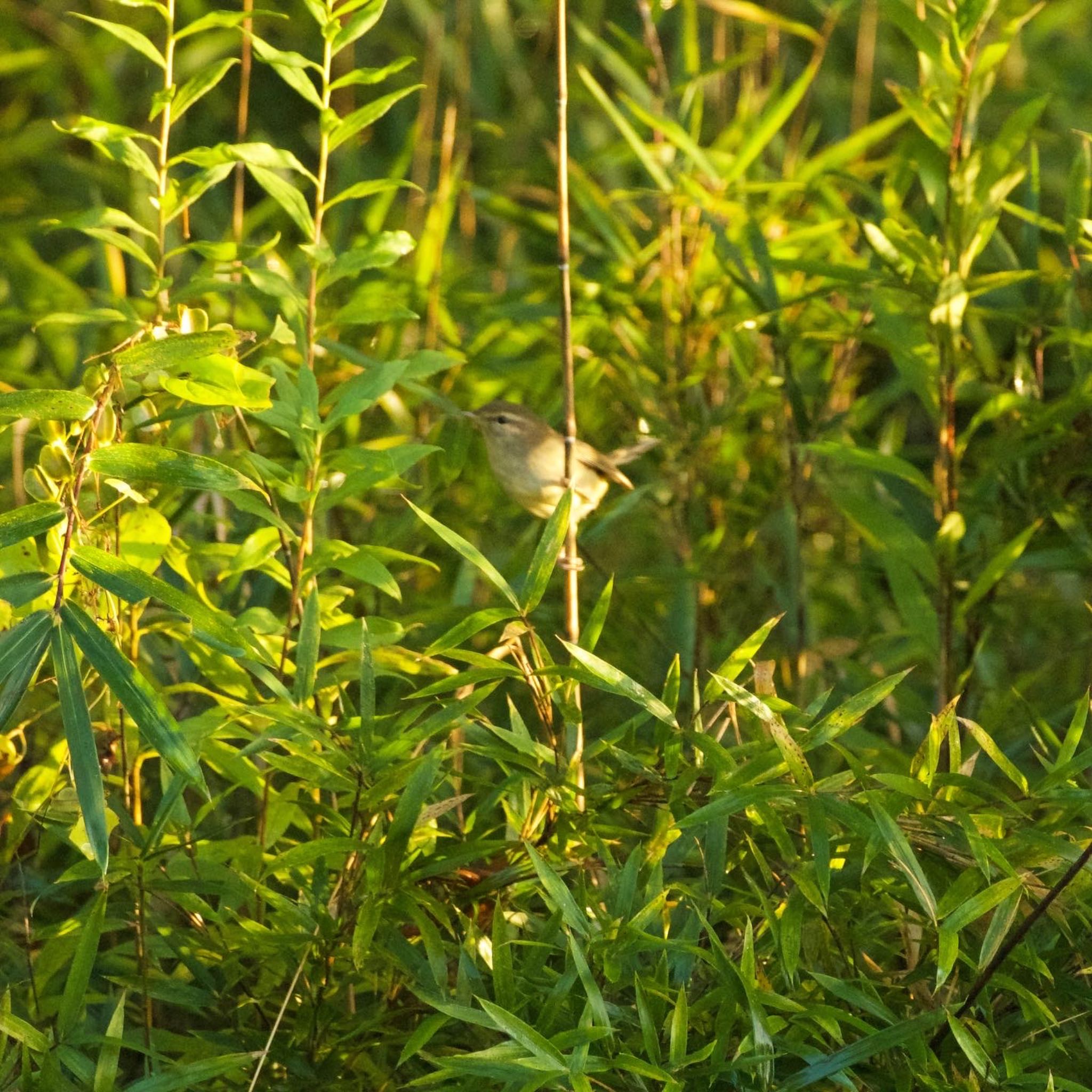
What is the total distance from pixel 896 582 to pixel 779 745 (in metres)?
0.95

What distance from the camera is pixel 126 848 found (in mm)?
1947

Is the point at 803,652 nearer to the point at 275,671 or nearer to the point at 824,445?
the point at 824,445

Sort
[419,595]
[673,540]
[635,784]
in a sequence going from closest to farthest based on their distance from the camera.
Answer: [635,784] → [419,595] → [673,540]

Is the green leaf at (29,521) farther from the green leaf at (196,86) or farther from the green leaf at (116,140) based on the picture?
the green leaf at (196,86)

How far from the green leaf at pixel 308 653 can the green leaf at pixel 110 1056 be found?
1.31 ft

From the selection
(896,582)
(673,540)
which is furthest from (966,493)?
(673,540)

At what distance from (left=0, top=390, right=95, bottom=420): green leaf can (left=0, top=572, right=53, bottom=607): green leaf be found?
17 cm

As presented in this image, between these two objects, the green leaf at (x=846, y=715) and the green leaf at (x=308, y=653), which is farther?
the green leaf at (x=308, y=653)

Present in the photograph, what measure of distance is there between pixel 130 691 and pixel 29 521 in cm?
21

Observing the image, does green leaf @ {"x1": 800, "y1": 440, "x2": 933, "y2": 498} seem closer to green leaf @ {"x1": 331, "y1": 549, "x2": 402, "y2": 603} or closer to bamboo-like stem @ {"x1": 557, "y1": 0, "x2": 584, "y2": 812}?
bamboo-like stem @ {"x1": 557, "y1": 0, "x2": 584, "y2": 812}

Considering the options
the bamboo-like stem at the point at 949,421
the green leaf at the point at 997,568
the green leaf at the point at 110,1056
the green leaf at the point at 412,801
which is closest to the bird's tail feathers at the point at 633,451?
the bamboo-like stem at the point at 949,421

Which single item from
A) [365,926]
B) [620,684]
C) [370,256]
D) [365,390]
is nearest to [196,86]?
[370,256]

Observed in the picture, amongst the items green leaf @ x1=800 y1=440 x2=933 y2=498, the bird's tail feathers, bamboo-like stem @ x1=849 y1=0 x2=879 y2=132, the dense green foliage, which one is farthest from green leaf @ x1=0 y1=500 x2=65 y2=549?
bamboo-like stem @ x1=849 y1=0 x2=879 y2=132

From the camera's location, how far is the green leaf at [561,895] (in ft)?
5.27
